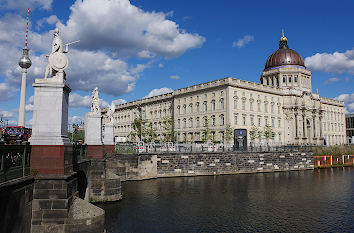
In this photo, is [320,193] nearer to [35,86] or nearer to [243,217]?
[243,217]

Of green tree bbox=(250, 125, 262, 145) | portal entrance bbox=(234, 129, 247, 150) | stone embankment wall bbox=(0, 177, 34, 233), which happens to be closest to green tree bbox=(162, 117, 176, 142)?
green tree bbox=(250, 125, 262, 145)

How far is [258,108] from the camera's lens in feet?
252

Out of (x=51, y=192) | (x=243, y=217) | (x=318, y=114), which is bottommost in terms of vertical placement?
(x=243, y=217)

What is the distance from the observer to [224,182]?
35312 millimetres

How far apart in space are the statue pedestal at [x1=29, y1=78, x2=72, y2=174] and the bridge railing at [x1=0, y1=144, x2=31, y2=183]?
483 millimetres

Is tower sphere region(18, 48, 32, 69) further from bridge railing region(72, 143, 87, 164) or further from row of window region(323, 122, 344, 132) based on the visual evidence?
row of window region(323, 122, 344, 132)

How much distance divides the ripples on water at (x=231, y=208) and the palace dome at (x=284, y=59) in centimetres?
6862

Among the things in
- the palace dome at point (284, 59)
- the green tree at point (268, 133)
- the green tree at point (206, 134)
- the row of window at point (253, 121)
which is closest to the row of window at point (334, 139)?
the palace dome at point (284, 59)

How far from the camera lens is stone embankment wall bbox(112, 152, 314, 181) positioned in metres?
35.9

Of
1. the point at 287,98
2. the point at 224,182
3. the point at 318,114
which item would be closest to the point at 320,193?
the point at 224,182

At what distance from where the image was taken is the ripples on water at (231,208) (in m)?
17.6

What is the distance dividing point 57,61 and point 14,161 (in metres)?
4.68

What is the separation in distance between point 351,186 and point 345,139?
90901 millimetres

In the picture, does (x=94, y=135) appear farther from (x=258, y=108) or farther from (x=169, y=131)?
(x=169, y=131)
